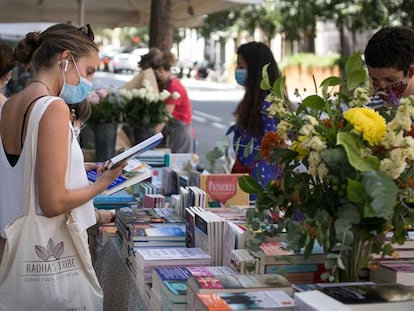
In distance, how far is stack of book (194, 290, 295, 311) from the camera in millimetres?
→ 1911

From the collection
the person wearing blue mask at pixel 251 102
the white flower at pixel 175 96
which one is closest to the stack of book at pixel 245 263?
the person wearing blue mask at pixel 251 102

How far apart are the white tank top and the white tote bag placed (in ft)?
0.15

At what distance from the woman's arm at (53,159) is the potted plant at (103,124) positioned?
3.25 m

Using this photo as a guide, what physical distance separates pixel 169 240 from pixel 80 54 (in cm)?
78

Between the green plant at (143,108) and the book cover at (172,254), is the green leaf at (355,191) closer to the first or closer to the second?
the book cover at (172,254)

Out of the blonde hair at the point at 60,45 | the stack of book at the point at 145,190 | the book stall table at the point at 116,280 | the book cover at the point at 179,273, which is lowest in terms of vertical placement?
the book stall table at the point at 116,280

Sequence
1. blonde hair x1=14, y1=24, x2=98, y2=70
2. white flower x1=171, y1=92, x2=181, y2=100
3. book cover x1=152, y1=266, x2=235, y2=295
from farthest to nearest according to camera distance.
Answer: white flower x1=171, y1=92, x2=181, y2=100 < blonde hair x1=14, y1=24, x2=98, y2=70 < book cover x1=152, y1=266, x2=235, y2=295

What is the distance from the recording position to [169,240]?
9.71 feet

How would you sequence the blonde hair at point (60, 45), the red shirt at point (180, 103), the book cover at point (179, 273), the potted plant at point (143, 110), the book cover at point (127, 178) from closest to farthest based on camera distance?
the book cover at point (179, 273) → the blonde hair at point (60, 45) → the book cover at point (127, 178) → the potted plant at point (143, 110) → the red shirt at point (180, 103)

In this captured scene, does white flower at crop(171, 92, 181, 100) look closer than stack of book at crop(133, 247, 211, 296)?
No

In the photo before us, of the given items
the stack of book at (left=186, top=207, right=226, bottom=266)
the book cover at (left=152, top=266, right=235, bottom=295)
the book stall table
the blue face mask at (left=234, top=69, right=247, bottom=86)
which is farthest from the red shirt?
the book cover at (left=152, top=266, right=235, bottom=295)

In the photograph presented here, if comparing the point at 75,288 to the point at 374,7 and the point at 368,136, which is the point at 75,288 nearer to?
the point at 368,136

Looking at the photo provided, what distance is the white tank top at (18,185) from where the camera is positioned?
2645 mm

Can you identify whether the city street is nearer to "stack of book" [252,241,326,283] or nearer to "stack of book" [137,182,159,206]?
"stack of book" [137,182,159,206]
